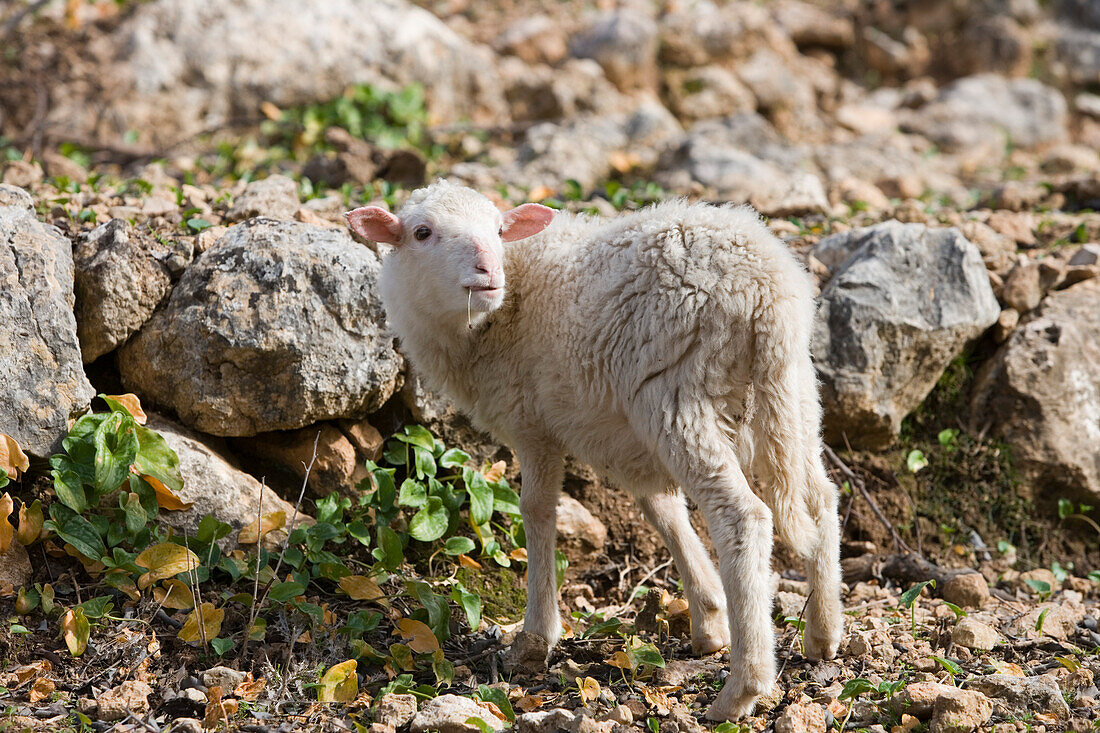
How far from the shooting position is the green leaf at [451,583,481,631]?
4.59 metres

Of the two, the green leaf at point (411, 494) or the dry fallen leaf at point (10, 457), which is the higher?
the dry fallen leaf at point (10, 457)

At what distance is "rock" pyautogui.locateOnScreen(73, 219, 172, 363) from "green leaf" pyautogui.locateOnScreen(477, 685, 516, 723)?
2592 mm

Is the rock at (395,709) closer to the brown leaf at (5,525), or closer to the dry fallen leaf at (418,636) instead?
the dry fallen leaf at (418,636)

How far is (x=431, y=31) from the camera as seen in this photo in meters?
10.3

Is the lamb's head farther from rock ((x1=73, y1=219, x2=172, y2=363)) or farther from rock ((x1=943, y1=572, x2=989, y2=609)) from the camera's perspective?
rock ((x1=943, y1=572, x2=989, y2=609))

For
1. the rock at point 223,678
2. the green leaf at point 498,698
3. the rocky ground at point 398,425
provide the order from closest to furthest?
the green leaf at point 498,698, the rock at point 223,678, the rocky ground at point 398,425

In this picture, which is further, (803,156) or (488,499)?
(803,156)

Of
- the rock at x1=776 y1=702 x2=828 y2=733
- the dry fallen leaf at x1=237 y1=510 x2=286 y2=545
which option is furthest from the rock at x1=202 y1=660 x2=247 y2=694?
the rock at x1=776 y1=702 x2=828 y2=733

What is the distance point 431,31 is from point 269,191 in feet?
16.4

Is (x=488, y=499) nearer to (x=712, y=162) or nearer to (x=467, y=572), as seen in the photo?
(x=467, y=572)

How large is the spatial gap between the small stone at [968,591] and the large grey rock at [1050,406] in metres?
1.12

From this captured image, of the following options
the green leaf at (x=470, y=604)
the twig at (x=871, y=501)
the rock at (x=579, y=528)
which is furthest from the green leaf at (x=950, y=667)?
the green leaf at (x=470, y=604)

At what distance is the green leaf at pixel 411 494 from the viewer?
16.3 ft

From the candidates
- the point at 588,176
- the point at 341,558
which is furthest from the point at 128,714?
the point at 588,176
